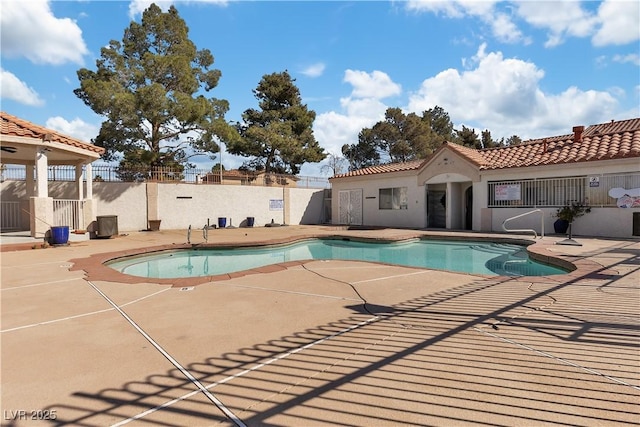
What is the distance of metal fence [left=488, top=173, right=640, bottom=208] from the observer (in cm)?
1299

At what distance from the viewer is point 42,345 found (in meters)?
3.39

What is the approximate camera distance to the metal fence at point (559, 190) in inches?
512

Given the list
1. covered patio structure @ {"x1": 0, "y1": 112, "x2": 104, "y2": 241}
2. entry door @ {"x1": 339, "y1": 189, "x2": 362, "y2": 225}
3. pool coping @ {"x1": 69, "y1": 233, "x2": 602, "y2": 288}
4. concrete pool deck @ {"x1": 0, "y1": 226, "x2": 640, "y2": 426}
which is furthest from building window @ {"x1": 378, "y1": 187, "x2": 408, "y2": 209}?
covered patio structure @ {"x1": 0, "y1": 112, "x2": 104, "y2": 241}

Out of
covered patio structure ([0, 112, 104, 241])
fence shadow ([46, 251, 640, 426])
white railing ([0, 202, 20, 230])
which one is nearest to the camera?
fence shadow ([46, 251, 640, 426])

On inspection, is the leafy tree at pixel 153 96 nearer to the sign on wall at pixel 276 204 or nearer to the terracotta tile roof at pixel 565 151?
the sign on wall at pixel 276 204

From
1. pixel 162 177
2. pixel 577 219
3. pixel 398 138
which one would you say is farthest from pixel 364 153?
pixel 577 219

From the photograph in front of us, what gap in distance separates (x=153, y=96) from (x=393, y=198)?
13552 millimetres

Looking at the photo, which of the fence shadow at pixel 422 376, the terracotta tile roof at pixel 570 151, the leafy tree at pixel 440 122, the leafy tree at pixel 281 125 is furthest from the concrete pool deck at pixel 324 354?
the leafy tree at pixel 440 122

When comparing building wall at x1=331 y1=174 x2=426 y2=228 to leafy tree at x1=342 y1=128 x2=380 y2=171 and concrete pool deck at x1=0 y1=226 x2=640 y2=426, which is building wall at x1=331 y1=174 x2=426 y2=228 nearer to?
concrete pool deck at x1=0 y1=226 x2=640 y2=426

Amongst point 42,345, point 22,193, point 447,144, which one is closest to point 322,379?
point 42,345

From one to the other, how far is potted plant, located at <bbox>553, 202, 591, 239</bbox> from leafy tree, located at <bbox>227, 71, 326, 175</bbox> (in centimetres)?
1963

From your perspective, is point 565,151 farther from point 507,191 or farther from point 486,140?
point 486,140

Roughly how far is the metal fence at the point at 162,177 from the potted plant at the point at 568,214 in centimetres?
1605

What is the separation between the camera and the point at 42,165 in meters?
12.2
